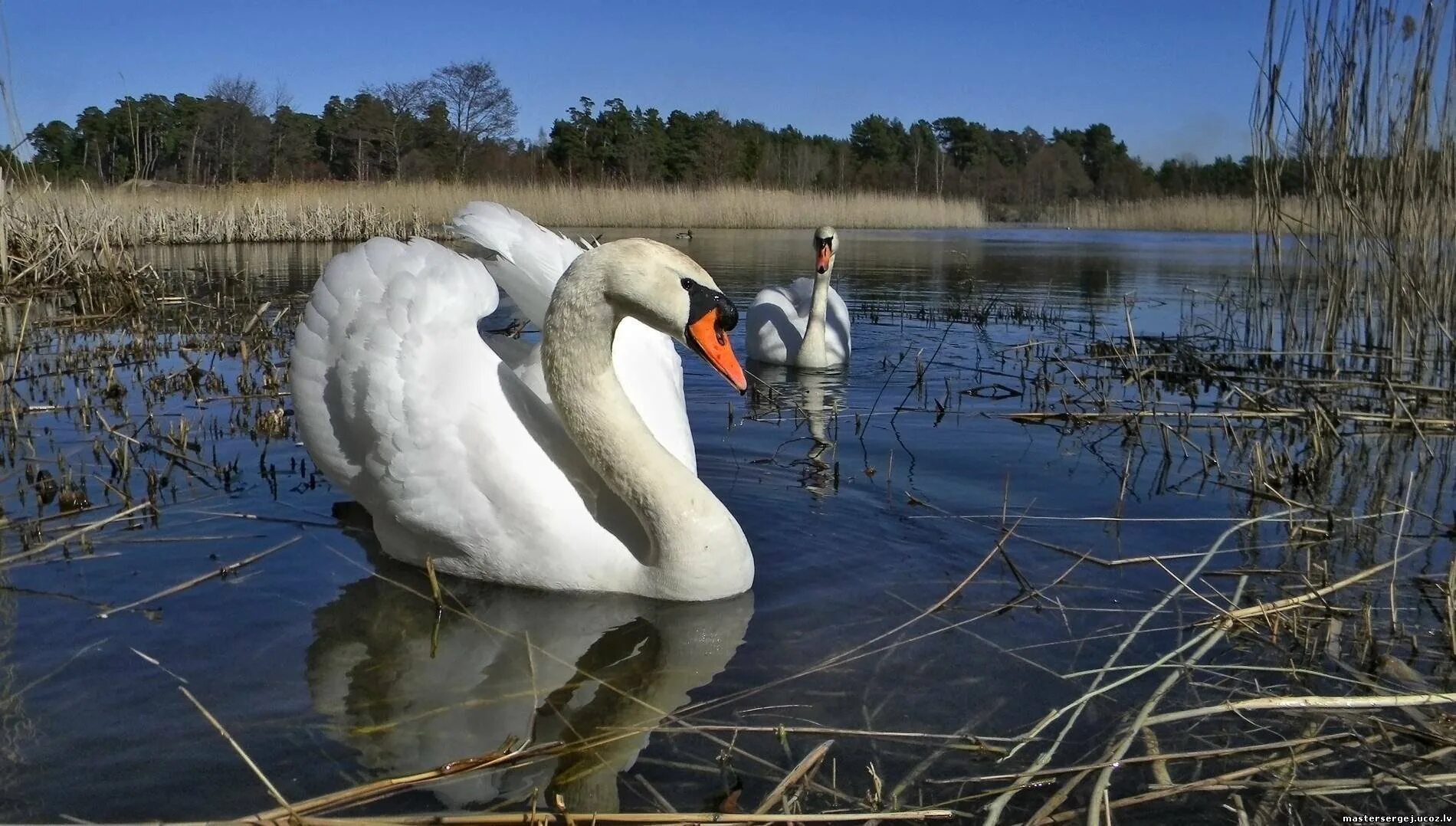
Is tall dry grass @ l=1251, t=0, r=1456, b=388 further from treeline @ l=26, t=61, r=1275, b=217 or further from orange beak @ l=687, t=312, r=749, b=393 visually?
treeline @ l=26, t=61, r=1275, b=217

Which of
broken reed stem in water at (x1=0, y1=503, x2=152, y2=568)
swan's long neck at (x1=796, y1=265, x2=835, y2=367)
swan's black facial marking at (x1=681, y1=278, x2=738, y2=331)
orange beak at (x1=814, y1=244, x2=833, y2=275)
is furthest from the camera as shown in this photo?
orange beak at (x1=814, y1=244, x2=833, y2=275)

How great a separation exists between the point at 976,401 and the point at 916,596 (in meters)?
3.81

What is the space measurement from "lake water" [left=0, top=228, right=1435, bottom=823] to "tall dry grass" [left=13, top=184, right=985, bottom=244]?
1004 centimetres

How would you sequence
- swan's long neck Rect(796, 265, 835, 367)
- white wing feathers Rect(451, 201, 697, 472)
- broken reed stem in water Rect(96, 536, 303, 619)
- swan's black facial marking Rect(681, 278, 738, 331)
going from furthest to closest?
swan's long neck Rect(796, 265, 835, 367) < white wing feathers Rect(451, 201, 697, 472) < broken reed stem in water Rect(96, 536, 303, 619) < swan's black facial marking Rect(681, 278, 738, 331)

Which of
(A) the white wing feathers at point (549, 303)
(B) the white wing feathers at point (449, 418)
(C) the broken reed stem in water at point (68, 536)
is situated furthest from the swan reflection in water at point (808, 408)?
(C) the broken reed stem in water at point (68, 536)

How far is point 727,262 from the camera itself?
63.7ft

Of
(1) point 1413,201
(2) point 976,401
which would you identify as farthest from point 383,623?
(1) point 1413,201

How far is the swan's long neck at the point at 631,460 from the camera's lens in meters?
3.87

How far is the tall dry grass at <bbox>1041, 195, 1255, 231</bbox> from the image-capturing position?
32844 millimetres

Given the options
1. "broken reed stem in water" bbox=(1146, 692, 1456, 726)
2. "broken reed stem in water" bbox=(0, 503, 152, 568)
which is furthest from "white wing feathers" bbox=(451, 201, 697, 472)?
"broken reed stem in water" bbox=(1146, 692, 1456, 726)

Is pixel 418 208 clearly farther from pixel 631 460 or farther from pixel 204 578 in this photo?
pixel 631 460

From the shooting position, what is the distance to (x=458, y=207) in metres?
21.2

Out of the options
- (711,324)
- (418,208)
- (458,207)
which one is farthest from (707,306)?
(418,208)

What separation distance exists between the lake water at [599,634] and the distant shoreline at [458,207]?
7.91 meters
